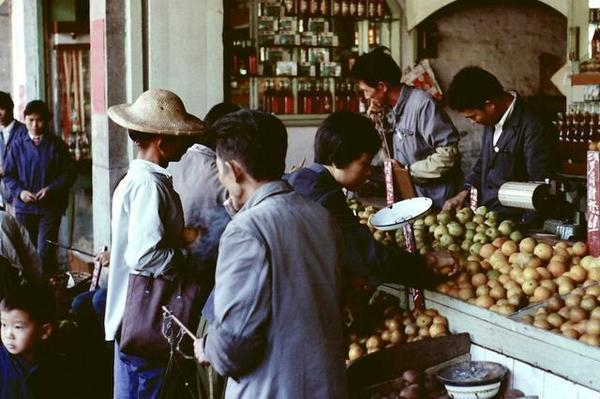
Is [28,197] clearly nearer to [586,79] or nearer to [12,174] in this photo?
[12,174]

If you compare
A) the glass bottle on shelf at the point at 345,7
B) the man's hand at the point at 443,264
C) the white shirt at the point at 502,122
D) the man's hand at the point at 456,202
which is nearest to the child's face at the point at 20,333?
the man's hand at the point at 443,264

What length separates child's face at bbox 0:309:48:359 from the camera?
12.2 ft

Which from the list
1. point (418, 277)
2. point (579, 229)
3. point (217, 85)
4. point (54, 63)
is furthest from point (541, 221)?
point (54, 63)

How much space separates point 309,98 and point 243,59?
920 mm

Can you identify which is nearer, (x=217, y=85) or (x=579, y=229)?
(x=579, y=229)

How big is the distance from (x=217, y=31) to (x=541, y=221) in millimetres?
4057

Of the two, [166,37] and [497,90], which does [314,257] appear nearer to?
[497,90]

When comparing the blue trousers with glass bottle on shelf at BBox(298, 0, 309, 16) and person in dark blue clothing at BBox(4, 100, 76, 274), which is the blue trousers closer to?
person in dark blue clothing at BBox(4, 100, 76, 274)

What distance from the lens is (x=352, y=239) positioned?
3613 mm

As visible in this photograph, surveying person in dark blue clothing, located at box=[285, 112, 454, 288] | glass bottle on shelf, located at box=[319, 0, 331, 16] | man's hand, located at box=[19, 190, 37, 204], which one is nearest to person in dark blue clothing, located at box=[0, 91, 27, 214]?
man's hand, located at box=[19, 190, 37, 204]

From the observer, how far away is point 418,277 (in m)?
3.78

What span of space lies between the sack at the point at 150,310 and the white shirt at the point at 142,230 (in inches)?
2.8

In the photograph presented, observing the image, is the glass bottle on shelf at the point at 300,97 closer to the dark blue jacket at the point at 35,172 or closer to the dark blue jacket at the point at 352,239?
the dark blue jacket at the point at 35,172

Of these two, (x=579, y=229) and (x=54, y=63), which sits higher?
(x=54, y=63)
